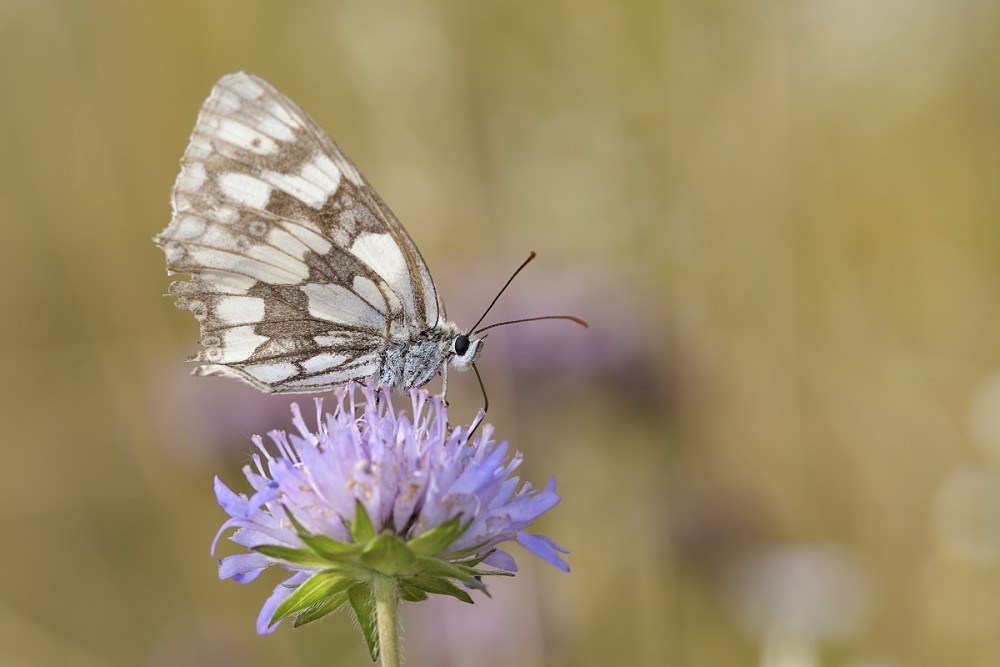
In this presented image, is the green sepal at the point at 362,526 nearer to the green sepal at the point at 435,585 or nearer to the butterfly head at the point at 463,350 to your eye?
the green sepal at the point at 435,585

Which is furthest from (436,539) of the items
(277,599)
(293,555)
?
(277,599)

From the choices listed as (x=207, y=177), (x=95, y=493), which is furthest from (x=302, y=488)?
(x=95, y=493)

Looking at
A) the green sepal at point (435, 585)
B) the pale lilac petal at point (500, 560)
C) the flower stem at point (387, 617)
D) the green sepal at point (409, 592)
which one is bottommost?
the flower stem at point (387, 617)

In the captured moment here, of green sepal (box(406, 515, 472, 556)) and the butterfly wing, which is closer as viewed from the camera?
green sepal (box(406, 515, 472, 556))

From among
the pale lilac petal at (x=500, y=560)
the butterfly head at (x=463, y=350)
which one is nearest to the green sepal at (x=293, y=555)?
the pale lilac petal at (x=500, y=560)

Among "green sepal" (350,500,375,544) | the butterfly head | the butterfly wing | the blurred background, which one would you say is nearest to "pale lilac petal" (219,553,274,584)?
"green sepal" (350,500,375,544)

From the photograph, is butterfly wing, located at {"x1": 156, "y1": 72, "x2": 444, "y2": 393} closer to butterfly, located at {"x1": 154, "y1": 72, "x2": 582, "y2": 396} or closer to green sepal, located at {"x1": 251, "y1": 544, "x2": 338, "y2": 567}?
butterfly, located at {"x1": 154, "y1": 72, "x2": 582, "y2": 396}

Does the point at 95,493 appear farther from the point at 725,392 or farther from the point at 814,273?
the point at 814,273

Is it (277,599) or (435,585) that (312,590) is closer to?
→ (277,599)
